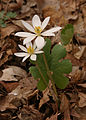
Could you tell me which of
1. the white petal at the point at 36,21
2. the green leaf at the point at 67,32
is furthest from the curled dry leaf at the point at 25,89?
the white petal at the point at 36,21

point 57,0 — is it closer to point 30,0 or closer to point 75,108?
point 30,0

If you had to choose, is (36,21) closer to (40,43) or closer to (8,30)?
(40,43)

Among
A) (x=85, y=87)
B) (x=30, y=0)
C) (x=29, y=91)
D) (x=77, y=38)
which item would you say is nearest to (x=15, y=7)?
(x=30, y=0)

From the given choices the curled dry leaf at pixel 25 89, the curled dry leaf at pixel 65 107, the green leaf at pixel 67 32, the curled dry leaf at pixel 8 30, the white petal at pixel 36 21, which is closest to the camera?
the white petal at pixel 36 21

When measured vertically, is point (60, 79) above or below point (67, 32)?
below

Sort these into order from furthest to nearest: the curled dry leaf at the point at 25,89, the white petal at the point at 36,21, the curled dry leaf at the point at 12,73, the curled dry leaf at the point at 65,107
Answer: the curled dry leaf at the point at 12,73, the curled dry leaf at the point at 25,89, the curled dry leaf at the point at 65,107, the white petal at the point at 36,21

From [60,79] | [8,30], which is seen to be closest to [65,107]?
[60,79]

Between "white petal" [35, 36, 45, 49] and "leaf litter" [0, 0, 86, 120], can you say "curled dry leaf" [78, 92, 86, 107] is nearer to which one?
"leaf litter" [0, 0, 86, 120]

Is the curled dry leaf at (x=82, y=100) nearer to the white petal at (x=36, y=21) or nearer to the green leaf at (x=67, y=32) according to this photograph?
the green leaf at (x=67, y=32)
